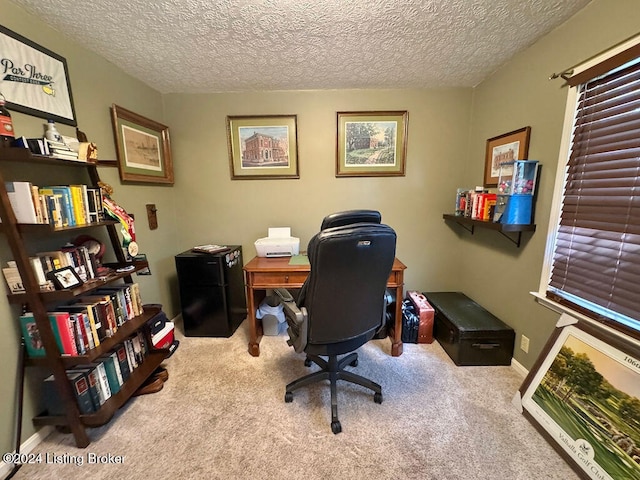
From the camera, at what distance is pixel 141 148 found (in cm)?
223

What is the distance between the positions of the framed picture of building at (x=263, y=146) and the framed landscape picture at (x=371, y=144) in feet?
1.65

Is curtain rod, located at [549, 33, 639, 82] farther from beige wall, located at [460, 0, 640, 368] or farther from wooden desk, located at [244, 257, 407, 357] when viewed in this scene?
wooden desk, located at [244, 257, 407, 357]

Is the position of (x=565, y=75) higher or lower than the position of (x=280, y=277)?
higher

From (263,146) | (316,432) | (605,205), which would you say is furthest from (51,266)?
(605,205)

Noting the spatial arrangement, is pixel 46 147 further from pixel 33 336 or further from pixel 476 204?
pixel 476 204

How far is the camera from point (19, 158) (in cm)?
112

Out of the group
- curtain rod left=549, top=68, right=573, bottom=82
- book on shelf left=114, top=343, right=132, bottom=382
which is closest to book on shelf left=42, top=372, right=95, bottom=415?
book on shelf left=114, top=343, right=132, bottom=382

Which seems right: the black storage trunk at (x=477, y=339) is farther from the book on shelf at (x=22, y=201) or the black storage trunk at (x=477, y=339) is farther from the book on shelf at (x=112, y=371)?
the book on shelf at (x=22, y=201)

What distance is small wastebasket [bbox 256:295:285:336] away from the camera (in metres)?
2.45

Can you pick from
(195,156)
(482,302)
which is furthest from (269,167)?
(482,302)

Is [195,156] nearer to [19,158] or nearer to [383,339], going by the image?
[19,158]

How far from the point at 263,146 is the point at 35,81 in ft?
5.11

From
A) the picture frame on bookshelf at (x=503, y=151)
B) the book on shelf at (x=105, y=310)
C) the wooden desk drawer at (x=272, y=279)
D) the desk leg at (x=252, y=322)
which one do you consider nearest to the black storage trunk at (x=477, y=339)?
the picture frame on bookshelf at (x=503, y=151)

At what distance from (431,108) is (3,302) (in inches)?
134
